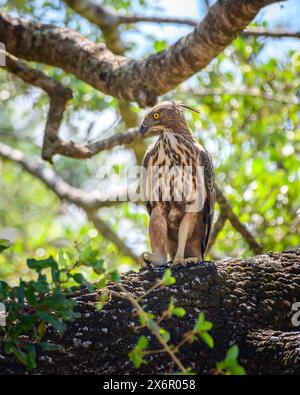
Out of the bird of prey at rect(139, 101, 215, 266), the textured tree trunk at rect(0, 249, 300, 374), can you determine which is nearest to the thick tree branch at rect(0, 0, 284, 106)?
the bird of prey at rect(139, 101, 215, 266)

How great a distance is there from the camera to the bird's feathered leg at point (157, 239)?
5.21 meters

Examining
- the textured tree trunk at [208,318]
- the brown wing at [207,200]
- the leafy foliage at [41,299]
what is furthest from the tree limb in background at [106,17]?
the leafy foliage at [41,299]

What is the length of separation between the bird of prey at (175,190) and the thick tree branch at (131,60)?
292mm

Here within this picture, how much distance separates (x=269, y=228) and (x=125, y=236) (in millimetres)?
1863

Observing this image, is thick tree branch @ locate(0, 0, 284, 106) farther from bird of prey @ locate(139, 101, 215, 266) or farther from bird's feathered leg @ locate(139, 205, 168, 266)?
bird's feathered leg @ locate(139, 205, 168, 266)

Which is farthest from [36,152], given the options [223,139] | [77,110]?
[223,139]

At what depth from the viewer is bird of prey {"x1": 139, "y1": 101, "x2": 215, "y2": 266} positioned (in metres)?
5.33

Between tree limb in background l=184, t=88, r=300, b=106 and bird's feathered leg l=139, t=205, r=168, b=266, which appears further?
tree limb in background l=184, t=88, r=300, b=106

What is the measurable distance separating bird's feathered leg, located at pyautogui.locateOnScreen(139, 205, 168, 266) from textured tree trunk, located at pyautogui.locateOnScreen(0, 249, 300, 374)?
107cm

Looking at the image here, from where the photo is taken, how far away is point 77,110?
27.7 feet

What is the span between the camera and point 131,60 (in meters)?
5.85
